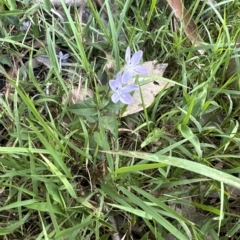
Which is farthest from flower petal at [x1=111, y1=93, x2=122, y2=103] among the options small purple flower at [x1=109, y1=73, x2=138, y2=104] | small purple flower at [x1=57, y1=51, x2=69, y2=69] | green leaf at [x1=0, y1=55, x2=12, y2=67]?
green leaf at [x1=0, y1=55, x2=12, y2=67]

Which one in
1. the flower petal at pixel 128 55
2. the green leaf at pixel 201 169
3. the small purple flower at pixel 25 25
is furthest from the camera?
the small purple flower at pixel 25 25

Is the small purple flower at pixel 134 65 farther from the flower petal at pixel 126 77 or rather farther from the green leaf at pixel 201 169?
the green leaf at pixel 201 169

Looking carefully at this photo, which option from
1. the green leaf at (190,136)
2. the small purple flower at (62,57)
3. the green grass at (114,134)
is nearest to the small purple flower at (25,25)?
the green grass at (114,134)

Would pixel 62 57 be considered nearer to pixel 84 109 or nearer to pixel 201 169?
pixel 84 109

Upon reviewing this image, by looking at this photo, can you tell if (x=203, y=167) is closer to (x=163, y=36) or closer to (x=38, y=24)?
(x=163, y=36)

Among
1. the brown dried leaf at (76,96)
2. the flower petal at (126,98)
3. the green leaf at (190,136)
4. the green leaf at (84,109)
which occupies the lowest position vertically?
the green leaf at (190,136)

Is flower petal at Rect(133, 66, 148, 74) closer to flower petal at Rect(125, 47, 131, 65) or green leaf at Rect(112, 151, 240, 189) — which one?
flower petal at Rect(125, 47, 131, 65)

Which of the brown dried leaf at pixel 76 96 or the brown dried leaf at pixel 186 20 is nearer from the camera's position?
the brown dried leaf at pixel 76 96
